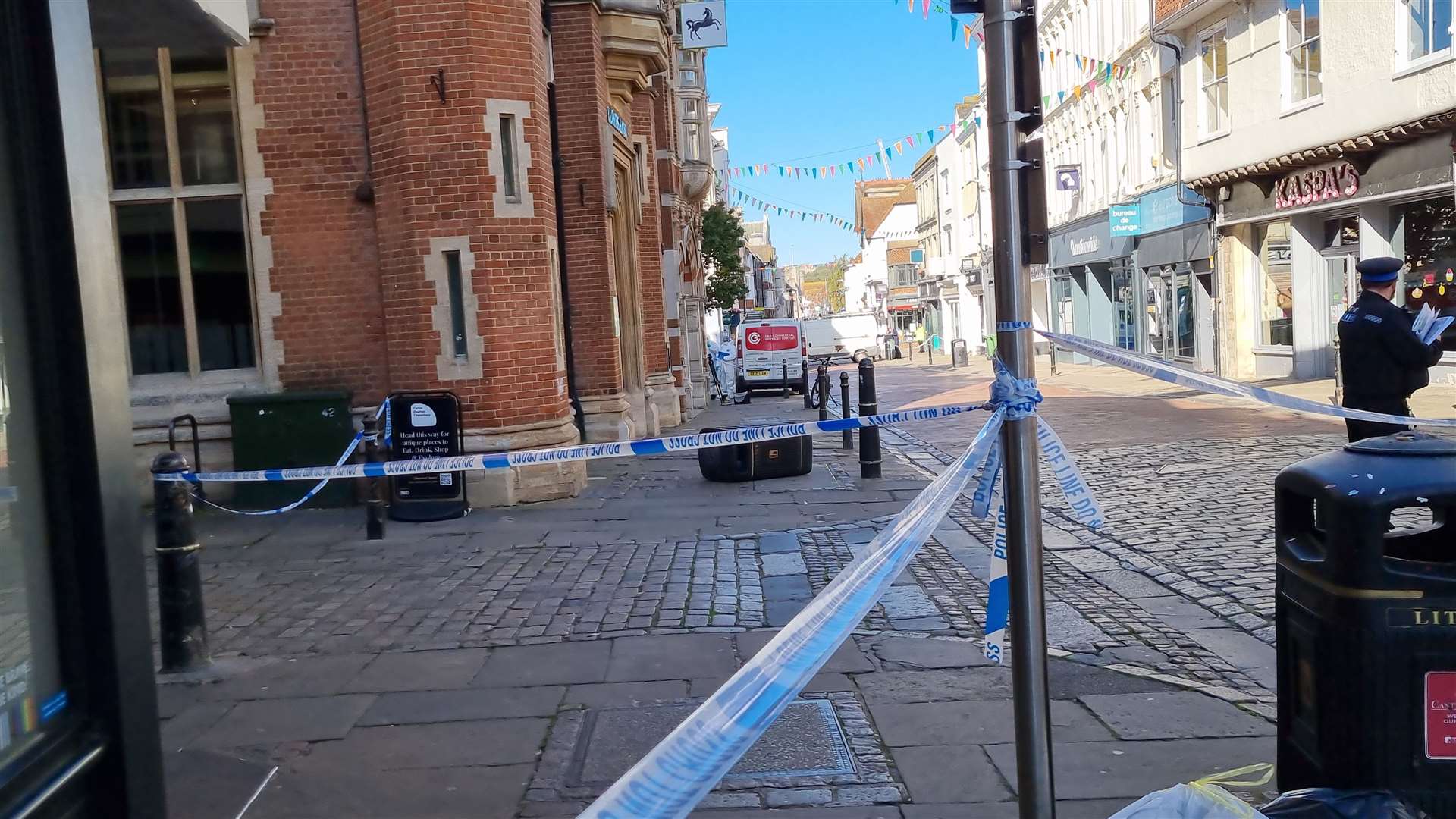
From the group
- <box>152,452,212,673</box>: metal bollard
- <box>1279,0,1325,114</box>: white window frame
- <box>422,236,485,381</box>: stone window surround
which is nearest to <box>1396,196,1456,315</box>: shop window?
<box>1279,0,1325,114</box>: white window frame

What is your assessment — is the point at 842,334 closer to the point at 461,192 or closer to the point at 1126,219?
the point at 1126,219

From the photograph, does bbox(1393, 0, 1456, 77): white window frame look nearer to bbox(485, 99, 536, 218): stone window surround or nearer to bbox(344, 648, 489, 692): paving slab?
bbox(485, 99, 536, 218): stone window surround

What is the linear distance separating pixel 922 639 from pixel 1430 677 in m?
2.95

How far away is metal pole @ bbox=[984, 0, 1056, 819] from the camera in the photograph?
9.82 feet

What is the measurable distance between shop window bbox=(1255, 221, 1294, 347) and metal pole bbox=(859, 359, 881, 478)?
1327cm

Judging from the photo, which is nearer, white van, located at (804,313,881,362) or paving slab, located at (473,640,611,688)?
paving slab, located at (473,640,611,688)

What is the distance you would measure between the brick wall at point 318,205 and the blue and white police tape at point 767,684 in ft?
28.8

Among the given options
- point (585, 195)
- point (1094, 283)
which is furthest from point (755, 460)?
point (1094, 283)

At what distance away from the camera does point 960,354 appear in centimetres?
3878

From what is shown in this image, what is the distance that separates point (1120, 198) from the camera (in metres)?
31.0

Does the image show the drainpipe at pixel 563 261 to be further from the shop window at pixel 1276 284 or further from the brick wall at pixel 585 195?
the shop window at pixel 1276 284

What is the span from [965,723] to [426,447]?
22.5ft

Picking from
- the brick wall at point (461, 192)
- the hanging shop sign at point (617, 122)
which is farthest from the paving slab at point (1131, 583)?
the hanging shop sign at point (617, 122)

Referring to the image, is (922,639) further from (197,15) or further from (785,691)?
(197,15)
